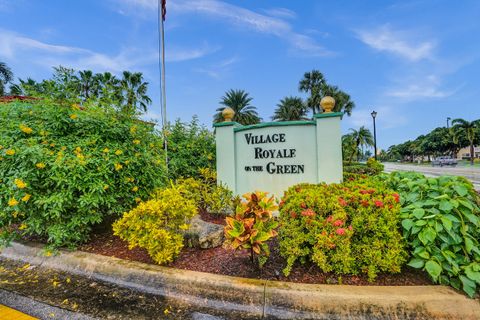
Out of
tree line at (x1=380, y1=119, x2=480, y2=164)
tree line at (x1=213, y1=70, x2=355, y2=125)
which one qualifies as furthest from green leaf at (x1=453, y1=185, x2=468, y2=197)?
tree line at (x1=380, y1=119, x2=480, y2=164)

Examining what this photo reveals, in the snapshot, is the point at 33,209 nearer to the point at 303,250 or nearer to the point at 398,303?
the point at 303,250

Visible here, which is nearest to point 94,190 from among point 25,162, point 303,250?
point 25,162

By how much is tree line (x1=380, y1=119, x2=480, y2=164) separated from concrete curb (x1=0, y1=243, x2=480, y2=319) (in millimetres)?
59787

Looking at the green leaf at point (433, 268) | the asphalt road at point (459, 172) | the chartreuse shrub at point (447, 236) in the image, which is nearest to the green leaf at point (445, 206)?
the chartreuse shrub at point (447, 236)

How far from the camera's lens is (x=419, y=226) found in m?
2.11

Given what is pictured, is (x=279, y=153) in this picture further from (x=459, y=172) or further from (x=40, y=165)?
(x=459, y=172)

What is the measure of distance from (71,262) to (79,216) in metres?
0.56

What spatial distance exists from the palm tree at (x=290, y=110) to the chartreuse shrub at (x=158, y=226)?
3308cm

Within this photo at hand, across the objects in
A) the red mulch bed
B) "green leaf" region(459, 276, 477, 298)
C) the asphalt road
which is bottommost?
the asphalt road

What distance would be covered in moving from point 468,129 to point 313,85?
36.2 metres

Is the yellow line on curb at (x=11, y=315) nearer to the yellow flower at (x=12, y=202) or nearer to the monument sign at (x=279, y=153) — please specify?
the yellow flower at (x=12, y=202)

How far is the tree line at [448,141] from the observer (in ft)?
152

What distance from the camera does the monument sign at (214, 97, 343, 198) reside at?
Answer: 13.2 feet

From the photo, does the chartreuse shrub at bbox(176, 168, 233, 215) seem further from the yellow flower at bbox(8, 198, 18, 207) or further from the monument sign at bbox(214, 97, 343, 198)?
the yellow flower at bbox(8, 198, 18, 207)
